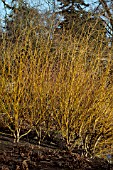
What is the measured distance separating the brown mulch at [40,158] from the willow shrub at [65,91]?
1.02ft

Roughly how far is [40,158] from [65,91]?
1365mm

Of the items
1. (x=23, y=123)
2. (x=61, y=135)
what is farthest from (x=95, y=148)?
(x=23, y=123)

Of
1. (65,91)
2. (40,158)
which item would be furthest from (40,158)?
(65,91)

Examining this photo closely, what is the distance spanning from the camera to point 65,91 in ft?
17.6

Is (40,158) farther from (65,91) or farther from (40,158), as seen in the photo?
(65,91)

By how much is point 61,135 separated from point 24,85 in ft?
4.29

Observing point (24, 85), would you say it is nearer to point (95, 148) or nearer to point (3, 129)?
point (3, 129)

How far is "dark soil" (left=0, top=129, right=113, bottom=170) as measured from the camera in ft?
13.5

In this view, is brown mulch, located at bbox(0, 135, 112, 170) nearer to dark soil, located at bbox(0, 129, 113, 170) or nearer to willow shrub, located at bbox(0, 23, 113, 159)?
dark soil, located at bbox(0, 129, 113, 170)

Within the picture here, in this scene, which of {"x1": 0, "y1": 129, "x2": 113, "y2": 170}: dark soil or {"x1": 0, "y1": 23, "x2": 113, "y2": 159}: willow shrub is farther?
{"x1": 0, "y1": 23, "x2": 113, "y2": 159}: willow shrub

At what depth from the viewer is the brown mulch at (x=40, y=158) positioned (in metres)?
4.09

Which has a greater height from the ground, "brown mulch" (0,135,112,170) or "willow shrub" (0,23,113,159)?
"willow shrub" (0,23,113,159)

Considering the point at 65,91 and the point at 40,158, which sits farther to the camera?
the point at 65,91

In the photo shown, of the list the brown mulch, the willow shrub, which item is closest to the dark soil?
the brown mulch
